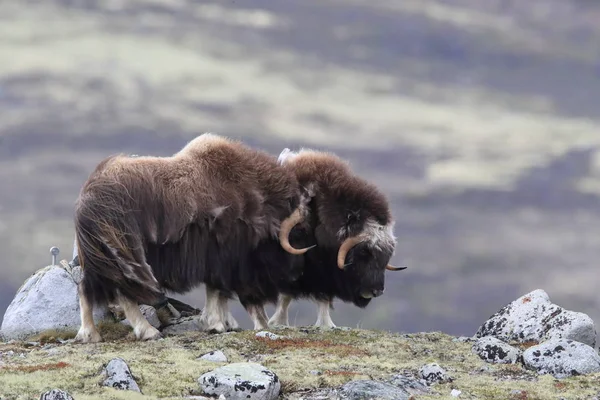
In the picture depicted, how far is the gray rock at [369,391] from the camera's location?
6949mm

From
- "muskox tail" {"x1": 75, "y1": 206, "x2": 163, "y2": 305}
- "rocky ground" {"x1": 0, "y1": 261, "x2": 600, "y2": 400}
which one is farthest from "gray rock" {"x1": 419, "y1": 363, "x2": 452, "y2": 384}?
"muskox tail" {"x1": 75, "y1": 206, "x2": 163, "y2": 305}

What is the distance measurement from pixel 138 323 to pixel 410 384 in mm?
3112

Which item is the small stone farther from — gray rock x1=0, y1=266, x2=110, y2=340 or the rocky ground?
gray rock x1=0, y1=266, x2=110, y2=340

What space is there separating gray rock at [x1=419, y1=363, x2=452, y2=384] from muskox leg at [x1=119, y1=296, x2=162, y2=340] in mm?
2800

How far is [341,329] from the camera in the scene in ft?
34.3

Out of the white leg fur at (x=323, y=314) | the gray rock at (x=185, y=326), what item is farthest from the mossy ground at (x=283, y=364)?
the white leg fur at (x=323, y=314)

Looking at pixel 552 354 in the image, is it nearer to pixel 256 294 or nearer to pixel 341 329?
pixel 341 329

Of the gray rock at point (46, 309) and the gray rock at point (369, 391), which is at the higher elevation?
the gray rock at point (369, 391)

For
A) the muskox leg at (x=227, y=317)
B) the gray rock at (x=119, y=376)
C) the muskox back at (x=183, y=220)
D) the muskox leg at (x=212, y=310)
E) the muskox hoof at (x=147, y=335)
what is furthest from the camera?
the muskox leg at (x=227, y=317)

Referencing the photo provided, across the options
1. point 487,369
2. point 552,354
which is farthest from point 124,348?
point 552,354

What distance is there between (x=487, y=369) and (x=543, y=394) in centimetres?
104

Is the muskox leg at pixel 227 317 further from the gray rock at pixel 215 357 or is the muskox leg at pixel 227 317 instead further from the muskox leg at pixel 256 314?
the gray rock at pixel 215 357

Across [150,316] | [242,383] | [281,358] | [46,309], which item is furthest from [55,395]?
[46,309]

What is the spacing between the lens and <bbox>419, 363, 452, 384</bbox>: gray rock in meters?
7.95
